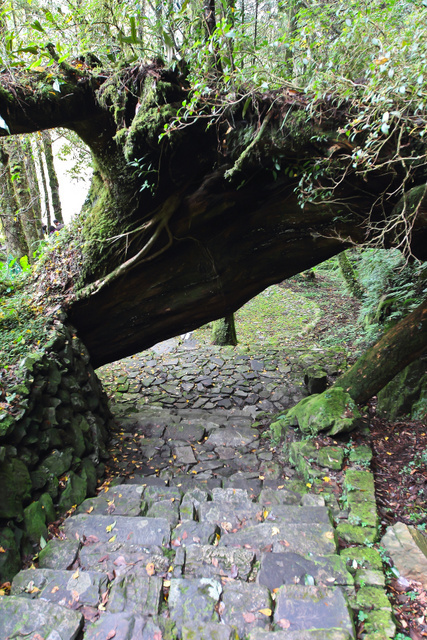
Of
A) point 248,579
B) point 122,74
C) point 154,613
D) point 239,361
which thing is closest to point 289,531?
point 248,579

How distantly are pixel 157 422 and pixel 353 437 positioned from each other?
2948 millimetres

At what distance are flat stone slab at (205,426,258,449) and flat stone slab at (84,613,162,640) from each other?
2886 mm

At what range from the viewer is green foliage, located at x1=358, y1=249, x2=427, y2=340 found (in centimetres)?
559

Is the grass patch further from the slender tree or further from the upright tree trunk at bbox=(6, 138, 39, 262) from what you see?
the upright tree trunk at bbox=(6, 138, 39, 262)

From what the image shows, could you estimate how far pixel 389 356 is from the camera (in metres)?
4.41

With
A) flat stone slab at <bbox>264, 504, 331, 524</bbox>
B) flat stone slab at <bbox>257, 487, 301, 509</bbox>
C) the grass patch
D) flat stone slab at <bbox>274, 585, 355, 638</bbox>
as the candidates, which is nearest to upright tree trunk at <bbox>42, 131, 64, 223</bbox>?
the grass patch

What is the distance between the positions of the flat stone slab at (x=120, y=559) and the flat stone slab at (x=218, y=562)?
18cm

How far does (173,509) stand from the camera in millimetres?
3252

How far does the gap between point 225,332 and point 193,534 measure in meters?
6.74

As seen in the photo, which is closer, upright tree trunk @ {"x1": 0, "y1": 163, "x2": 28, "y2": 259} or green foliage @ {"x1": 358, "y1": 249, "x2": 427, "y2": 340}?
green foliage @ {"x1": 358, "y1": 249, "x2": 427, "y2": 340}

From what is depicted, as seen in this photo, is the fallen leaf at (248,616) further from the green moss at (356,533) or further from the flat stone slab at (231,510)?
the green moss at (356,533)

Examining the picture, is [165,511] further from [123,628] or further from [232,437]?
[232,437]

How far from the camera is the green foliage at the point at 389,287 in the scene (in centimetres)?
559

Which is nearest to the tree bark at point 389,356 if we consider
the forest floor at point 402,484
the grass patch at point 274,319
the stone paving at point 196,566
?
the forest floor at point 402,484
